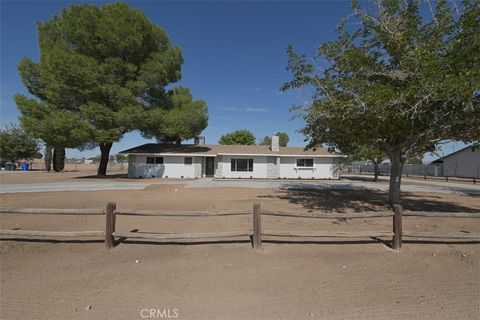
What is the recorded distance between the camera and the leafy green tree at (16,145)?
43.0 m

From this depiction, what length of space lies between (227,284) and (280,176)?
25855mm

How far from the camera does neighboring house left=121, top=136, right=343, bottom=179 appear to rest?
2875 centimetres

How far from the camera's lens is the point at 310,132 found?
40.7 feet

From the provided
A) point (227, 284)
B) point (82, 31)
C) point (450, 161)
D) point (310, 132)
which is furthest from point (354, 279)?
point (450, 161)

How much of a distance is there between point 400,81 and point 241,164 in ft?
69.7

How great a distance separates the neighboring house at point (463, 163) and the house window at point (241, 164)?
1082 inches

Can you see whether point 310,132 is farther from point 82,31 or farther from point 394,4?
point 82,31

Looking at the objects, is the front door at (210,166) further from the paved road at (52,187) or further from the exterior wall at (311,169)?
the paved road at (52,187)

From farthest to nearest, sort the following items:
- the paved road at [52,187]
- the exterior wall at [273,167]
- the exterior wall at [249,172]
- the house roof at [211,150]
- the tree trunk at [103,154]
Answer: the exterior wall at [273,167] < the exterior wall at [249,172] < the house roof at [211,150] < the tree trunk at [103,154] < the paved road at [52,187]

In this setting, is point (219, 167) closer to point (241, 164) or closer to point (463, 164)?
point (241, 164)

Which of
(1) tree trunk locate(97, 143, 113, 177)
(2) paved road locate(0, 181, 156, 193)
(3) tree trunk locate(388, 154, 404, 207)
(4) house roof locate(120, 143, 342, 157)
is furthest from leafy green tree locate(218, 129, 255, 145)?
(3) tree trunk locate(388, 154, 404, 207)

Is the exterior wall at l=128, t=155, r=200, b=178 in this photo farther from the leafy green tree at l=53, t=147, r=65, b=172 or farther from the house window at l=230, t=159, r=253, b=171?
the leafy green tree at l=53, t=147, r=65, b=172

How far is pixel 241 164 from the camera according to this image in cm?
2973

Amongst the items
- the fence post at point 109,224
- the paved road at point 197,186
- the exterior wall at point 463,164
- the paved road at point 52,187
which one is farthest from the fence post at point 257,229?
the exterior wall at point 463,164
